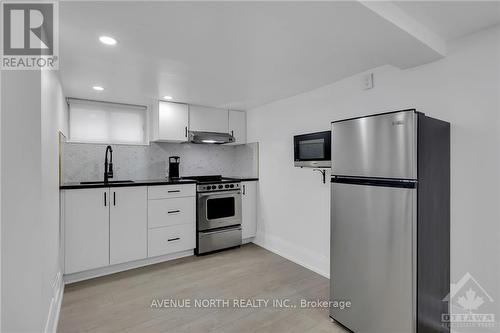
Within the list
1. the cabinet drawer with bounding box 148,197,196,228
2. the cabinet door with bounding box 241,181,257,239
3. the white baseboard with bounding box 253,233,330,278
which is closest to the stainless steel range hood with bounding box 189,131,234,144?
the cabinet door with bounding box 241,181,257,239

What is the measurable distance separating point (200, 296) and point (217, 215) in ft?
4.53

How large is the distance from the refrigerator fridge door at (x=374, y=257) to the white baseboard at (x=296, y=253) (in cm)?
86

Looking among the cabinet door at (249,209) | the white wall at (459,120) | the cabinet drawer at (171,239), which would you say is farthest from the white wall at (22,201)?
Answer: the cabinet door at (249,209)

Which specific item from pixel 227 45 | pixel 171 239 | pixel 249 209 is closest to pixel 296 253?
pixel 249 209

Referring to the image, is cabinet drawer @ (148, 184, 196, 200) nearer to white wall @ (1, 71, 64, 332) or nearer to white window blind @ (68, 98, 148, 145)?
white window blind @ (68, 98, 148, 145)

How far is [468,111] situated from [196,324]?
101 inches

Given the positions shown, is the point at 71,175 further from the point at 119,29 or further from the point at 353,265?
the point at 353,265

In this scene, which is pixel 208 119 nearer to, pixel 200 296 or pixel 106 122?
pixel 106 122

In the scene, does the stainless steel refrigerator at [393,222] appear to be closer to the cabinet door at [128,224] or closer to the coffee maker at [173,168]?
the cabinet door at [128,224]

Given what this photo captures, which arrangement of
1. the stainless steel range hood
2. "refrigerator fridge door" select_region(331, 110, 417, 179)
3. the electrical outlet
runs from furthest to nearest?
the stainless steel range hood → the electrical outlet → "refrigerator fridge door" select_region(331, 110, 417, 179)

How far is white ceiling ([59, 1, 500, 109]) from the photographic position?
146 cm

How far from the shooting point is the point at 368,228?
1.82 metres

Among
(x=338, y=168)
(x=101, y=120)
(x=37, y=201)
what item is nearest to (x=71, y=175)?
(x=101, y=120)

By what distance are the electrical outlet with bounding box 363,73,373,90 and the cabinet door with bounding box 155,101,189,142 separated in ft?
7.92
